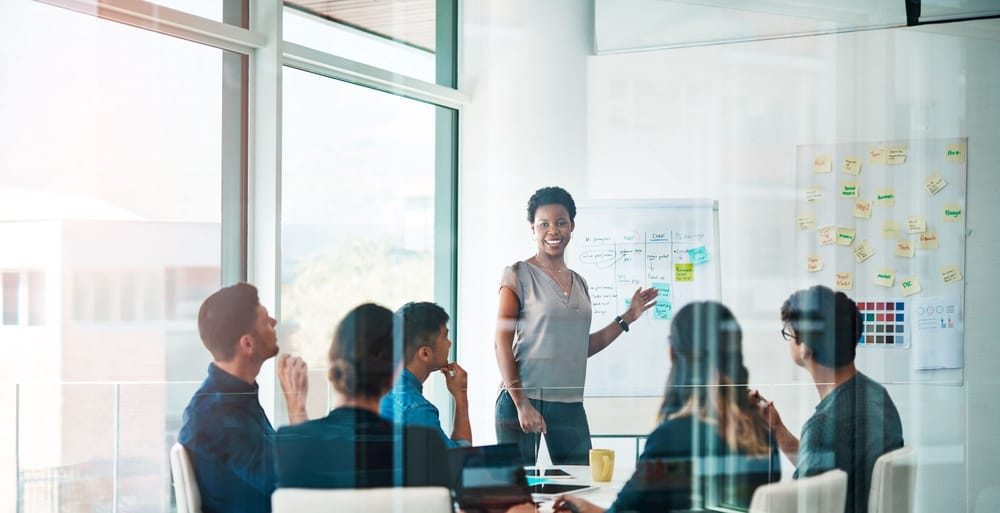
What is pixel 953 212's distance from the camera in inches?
95.1

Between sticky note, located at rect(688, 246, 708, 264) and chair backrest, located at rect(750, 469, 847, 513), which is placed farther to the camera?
sticky note, located at rect(688, 246, 708, 264)

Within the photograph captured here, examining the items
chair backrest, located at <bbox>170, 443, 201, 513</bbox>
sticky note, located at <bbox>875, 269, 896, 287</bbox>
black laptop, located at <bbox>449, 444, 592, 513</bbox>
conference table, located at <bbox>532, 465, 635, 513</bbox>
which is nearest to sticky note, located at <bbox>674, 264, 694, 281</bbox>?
sticky note, located at <bbox>875, 269, 896, 287</bbox>

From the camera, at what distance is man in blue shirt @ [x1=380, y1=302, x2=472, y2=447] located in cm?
211

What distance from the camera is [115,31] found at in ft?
7.52

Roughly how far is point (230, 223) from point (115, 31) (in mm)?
569

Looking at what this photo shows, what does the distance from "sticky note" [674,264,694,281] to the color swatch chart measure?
28.6 inches

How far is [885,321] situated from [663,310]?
2.66 ft

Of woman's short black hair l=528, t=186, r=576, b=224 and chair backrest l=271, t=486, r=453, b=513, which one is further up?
woman's short black hair l=528, t=186, r=576, b=224

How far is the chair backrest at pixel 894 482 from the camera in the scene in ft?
7.02

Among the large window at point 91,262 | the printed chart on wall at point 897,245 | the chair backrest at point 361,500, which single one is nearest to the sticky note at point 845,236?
the printed chart on wall at point 897,245

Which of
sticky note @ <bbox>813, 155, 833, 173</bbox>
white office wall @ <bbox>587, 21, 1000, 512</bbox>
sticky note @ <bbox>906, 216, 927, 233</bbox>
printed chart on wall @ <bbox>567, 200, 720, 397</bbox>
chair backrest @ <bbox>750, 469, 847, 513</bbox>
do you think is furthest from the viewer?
printed chart on wall @ <bbox>567, 200, 720, 397</bbox>

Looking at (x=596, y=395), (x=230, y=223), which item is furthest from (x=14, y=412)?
(x=596, y=395)

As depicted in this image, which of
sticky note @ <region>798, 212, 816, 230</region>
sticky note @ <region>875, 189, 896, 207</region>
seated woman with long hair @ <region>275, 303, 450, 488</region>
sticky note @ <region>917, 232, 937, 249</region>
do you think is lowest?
seated woman with long hair @ <region>275, 303, 450, 488</region>

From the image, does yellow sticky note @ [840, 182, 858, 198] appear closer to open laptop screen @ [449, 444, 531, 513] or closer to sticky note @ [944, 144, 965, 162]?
sticky note @ [944, 144, 965, 162]
